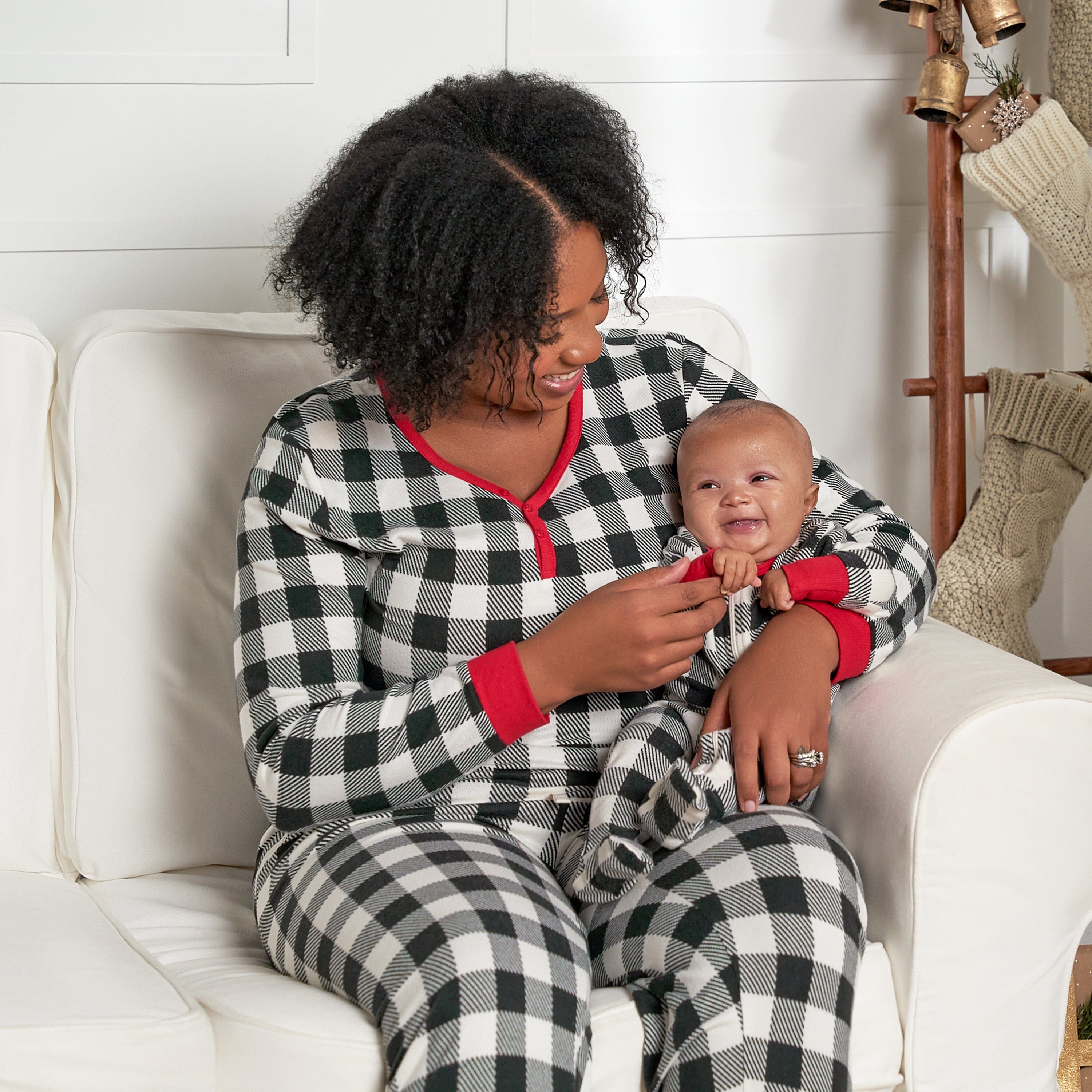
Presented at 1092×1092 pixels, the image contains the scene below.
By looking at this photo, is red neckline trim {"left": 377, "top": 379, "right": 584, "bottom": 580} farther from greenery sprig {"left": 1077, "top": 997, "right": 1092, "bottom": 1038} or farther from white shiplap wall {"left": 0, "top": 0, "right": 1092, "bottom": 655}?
greenery sprig {"left": 1077, "top": 997, "right": 1092, "bottom": 1038}

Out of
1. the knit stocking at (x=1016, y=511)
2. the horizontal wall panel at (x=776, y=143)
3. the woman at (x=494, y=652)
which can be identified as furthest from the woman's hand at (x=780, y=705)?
the horizontal wall panel at (x=776, y=143)

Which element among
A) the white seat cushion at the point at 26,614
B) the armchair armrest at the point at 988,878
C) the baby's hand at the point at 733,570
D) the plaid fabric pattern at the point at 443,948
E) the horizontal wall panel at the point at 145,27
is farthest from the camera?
the horizontal wall panel at the point at 145,27

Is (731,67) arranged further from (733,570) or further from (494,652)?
(494,652)

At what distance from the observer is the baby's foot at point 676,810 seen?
986mm

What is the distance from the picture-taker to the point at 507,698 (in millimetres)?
999

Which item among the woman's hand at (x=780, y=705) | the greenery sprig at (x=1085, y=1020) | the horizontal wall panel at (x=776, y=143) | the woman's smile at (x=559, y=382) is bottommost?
the greenery sprig at (x=1085, y=1020)

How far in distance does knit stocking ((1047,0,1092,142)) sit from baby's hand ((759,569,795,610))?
1.04 m

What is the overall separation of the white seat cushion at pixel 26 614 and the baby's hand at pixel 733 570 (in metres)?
0.79

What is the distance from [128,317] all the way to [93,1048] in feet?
2.80

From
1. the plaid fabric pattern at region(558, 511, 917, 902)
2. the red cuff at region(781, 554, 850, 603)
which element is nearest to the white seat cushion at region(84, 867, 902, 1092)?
the plaid fabric pattern at region(558, 511, 917, 902)

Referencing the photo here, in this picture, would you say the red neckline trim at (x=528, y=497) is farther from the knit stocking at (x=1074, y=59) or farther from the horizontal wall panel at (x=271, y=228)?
the knit stocking at (x=1074, y=59)

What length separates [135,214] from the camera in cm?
170

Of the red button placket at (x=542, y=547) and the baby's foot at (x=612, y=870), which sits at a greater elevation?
the red button placket at (x=542, y=547)

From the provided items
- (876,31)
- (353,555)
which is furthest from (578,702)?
(876,31)
